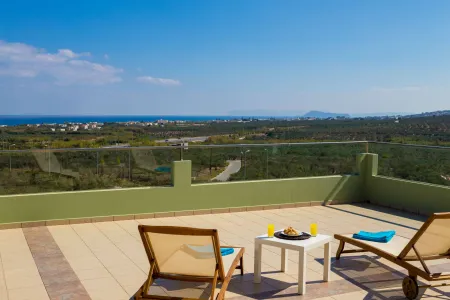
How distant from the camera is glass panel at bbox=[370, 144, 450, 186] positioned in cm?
791

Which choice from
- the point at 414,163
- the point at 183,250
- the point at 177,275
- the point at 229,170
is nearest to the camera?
the point at 183,250

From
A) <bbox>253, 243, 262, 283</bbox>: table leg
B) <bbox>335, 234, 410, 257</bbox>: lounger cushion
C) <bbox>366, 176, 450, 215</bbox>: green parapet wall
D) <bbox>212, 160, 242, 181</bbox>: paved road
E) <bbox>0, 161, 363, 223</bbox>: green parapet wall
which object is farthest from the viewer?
<bbox>212, 160, 242, 181</bbox>: paved road

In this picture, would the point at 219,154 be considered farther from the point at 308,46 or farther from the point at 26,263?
the point at 308,46

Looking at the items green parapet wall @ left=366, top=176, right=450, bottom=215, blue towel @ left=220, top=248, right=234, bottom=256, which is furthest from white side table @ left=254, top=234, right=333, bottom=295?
green parapet wall @ left=366, top=176, right=450, bottom=215

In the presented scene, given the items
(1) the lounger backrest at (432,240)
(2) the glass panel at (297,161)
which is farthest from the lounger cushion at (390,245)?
(2) the glass panel at (297,161)

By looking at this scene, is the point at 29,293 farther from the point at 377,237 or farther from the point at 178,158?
the point at 178,158

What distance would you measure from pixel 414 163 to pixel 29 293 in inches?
271

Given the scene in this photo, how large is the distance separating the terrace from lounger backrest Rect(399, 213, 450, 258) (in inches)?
14.6

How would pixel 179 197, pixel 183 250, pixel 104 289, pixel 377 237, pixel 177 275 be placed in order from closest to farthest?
pixel 183 250
pixel 177 275
pixel 104 289
pixel 377 237
pixel 179 197

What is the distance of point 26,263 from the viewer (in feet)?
16.5

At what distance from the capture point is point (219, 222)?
7.23m

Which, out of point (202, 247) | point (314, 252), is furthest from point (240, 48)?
point (202, 247)

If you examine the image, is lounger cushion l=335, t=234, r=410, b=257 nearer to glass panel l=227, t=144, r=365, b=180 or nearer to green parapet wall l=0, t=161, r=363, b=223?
green parapet wall l=0, t=161, r=363, b=223

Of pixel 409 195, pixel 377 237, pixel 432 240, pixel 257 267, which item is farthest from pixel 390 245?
pixel 409 195
